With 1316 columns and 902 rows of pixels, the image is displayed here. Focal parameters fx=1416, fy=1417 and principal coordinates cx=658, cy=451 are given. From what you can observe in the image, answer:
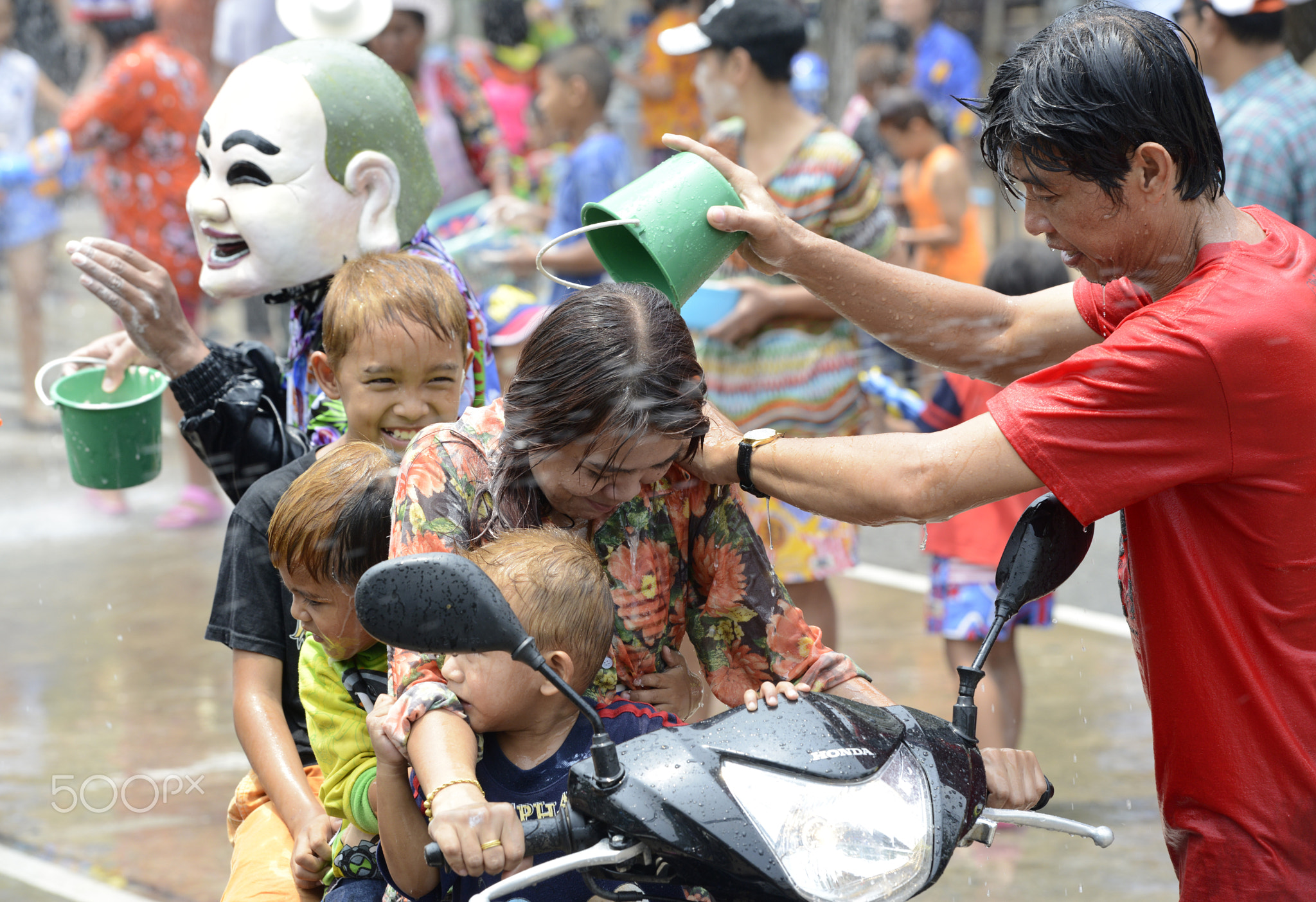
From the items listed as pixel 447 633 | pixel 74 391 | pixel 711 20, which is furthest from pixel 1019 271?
pixel 447 633

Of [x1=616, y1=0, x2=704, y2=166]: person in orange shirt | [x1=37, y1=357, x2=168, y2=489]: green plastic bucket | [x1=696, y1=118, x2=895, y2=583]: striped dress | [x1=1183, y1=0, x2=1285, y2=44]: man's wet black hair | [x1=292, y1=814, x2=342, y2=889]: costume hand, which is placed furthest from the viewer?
[x1=616, y1=0, x2=704, y2=166]: person in orange shirt

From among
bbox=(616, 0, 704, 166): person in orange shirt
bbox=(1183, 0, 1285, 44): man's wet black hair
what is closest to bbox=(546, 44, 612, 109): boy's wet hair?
bbox=(616, 0, 704, 166): person in orange shirt

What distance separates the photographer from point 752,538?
222 cm

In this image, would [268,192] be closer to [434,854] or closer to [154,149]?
[434,854]

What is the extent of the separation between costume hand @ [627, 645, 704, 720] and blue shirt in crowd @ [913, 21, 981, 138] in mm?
8293

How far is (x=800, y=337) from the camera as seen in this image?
471 cm

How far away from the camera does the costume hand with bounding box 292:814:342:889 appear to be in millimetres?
2312

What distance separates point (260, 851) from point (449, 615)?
43.4 inches

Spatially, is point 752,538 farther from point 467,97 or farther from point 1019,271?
point 467,97

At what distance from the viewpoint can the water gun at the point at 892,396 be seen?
185 inches

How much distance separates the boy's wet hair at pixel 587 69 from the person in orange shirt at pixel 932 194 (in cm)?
171

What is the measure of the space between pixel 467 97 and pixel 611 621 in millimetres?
5237

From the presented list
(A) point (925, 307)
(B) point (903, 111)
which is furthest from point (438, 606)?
(B) point (903, 111)

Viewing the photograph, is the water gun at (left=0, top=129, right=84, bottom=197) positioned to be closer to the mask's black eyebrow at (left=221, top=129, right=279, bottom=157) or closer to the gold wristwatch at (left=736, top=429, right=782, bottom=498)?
the mask's black eyebrow at (left=221, top=129, right=279, bottom=157)
